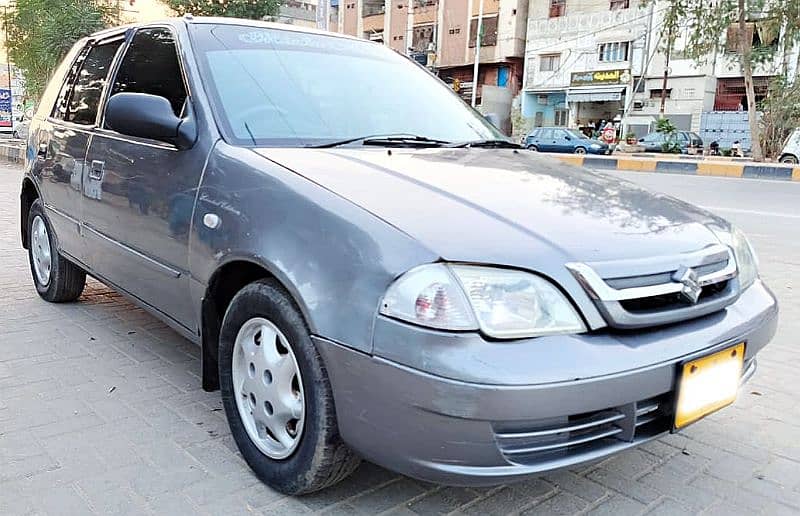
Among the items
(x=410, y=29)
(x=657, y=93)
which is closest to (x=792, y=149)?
(x=657, y=93)

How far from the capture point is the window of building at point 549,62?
36.9 meters

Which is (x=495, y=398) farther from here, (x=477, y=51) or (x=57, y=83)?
(x=477, y=51)

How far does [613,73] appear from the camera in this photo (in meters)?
34.5

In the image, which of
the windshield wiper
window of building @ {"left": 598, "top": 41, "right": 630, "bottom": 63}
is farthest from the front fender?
window of building @ {"left": 598, "top": 41, "right": 630, "bottom": 63}

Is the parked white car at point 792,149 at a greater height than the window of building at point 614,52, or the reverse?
the window of building at point 614,52

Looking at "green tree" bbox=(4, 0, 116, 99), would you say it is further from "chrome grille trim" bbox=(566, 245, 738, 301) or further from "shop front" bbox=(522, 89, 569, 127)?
"shop front" bbox=(522, 89, 569, 127)

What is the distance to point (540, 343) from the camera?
5.68 ft

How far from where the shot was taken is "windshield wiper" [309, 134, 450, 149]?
2.68 meters

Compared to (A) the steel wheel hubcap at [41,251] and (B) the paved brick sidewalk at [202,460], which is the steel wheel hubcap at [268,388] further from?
(A) the steel wheel hubcap at [41,251]

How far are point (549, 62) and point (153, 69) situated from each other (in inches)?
1446

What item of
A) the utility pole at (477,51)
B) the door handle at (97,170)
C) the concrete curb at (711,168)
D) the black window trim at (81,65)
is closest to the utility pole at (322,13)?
the concrete curb at (711,168)

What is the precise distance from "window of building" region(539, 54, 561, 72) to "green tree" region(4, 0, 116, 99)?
23.3 m

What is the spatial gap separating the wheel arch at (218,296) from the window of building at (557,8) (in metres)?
38.0

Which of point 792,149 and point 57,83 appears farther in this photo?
point 792,149
